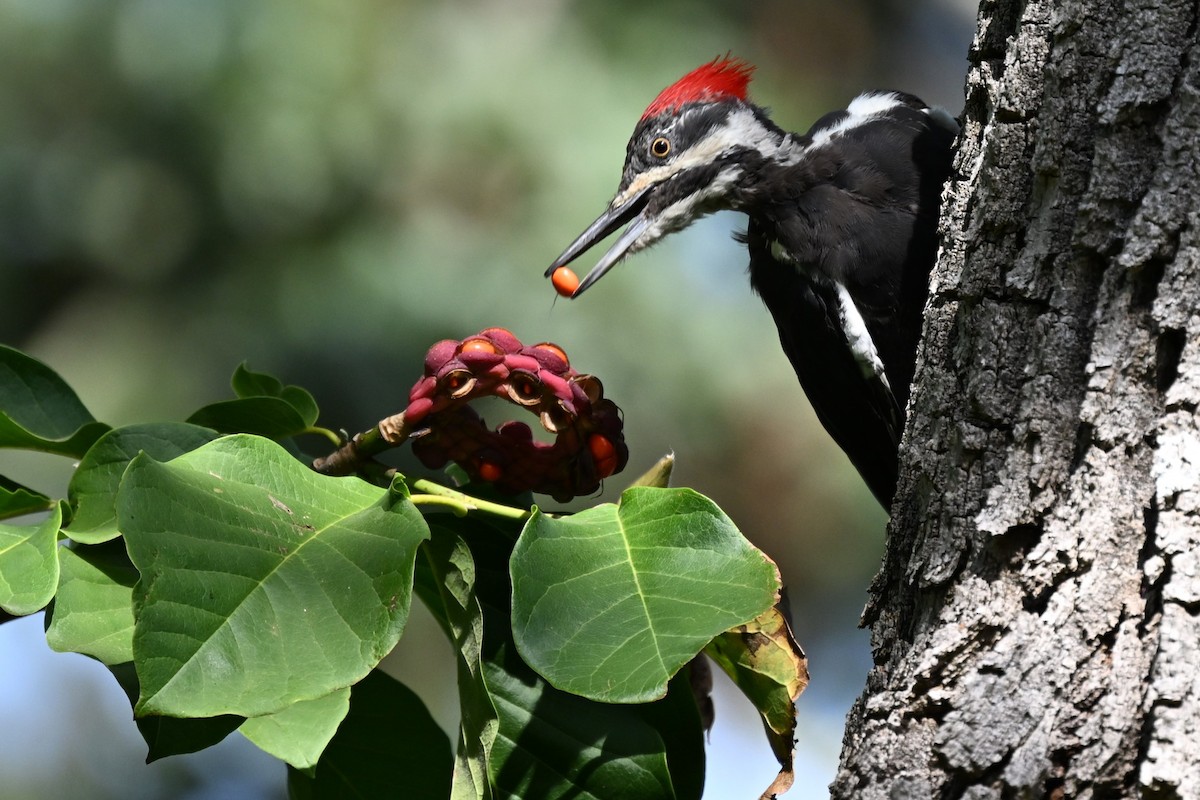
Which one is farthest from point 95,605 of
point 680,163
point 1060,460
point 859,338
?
point 680,163

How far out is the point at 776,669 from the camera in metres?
1.16

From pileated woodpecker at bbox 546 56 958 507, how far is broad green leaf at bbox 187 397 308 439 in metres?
0.94

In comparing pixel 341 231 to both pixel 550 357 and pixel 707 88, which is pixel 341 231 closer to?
pixel 707 88

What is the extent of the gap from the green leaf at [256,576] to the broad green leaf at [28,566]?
0.45 feet

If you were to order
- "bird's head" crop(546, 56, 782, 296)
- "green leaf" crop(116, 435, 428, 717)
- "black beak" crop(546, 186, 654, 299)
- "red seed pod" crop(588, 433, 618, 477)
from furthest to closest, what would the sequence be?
"bird's head" crop(546, 56, 782, 296) → "black beak" crop(546, 186, 654, 299) → "red seed pod" crop(588, 433, 618, 477) → "green leaf" crop(116, 435, 428, 717)

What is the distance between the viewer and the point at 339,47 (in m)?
3.44

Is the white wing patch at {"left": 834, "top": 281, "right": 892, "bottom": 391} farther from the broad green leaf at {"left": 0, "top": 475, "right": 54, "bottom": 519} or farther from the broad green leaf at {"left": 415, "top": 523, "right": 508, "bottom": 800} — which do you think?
the broad green leaf at {"left": 0, "top": 475, "right": 54, "bottom": 519}

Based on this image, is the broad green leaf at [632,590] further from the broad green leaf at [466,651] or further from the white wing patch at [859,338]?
the white wing patch at [859,338]

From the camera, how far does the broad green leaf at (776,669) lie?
3.81 feet

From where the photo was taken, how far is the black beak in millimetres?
2285

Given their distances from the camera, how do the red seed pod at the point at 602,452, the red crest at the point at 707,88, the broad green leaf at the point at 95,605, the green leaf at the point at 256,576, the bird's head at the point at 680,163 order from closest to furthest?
the green leaf at the point at 256,576 → the broad green leaf at the point at 95,605 → the red seed pod at the point at 602,452 → the bird's head at the point at 680,163 → the red crest at the point at 707,88

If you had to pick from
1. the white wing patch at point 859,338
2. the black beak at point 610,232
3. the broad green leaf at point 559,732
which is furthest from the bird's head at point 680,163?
the broad green leaf at point 559,732

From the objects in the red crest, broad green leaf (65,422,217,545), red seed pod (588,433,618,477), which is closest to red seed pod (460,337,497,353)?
red seed pod (588,433,618,477)

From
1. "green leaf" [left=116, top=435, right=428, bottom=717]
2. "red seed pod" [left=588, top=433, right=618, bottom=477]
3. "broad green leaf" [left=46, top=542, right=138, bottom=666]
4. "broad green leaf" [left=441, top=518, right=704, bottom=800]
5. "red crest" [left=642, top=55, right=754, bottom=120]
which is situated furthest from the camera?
"red crest" [left=642, top=55, right=754, bottom=120]
